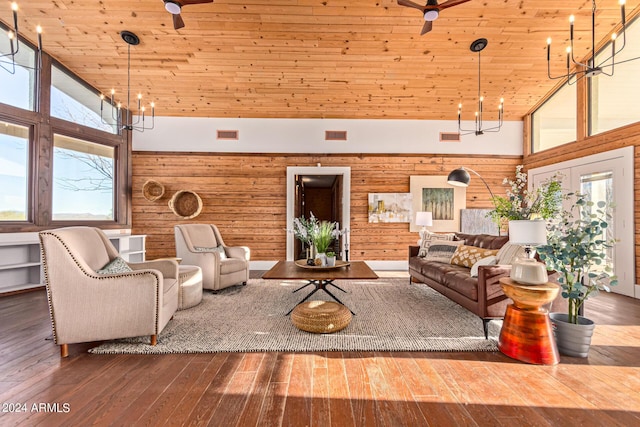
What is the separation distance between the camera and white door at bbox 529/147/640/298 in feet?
12.3

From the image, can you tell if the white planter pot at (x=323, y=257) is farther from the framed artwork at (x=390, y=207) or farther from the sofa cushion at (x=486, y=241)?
the framed artwork at (x=390, y=207)

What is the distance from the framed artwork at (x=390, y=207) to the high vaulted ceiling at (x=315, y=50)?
1.77m

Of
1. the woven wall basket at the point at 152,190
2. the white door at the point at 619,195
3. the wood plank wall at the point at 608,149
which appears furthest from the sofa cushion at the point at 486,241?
the woven wall basket at the point at 152,190

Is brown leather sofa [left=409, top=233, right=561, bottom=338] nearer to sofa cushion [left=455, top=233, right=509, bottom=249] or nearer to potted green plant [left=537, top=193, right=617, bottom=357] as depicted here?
sofa cushion [left=455, top=233, right=509, bottom=249]

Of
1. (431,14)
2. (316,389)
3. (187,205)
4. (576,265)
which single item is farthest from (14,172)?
(576,265)

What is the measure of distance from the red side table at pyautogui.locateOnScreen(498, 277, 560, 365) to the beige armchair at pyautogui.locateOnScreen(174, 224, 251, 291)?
3.29m

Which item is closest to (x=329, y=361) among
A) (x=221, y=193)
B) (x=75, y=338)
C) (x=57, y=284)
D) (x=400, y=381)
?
(x=400, y=381)

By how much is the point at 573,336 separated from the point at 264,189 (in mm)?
4988

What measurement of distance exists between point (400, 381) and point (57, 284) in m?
2.62

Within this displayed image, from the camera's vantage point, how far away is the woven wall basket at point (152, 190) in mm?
5371

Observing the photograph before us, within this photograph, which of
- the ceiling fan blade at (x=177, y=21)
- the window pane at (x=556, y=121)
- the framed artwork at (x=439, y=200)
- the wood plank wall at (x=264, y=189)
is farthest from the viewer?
the framed artwork at (x=439, y=200)

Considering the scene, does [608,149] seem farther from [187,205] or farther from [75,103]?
[75,103]

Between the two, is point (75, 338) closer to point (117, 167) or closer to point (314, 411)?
point (314, 411)

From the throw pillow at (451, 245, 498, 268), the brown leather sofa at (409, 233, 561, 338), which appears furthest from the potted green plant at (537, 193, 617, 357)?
the throw pillow at (451, 245, 498, 268)
